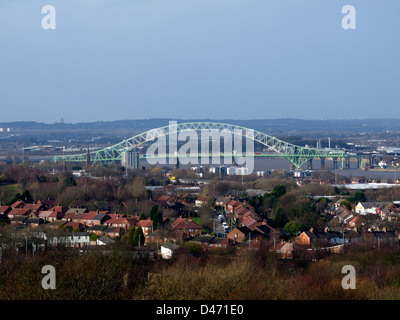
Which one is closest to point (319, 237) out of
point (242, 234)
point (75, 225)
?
point (242, 234)

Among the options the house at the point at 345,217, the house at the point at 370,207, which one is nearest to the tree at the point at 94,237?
the house at the point at 345,217

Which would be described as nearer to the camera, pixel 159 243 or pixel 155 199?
pixel 159 243

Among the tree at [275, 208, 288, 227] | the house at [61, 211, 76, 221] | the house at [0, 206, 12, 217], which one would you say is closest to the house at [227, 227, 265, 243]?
the tree at [275, 208, 288, 227]

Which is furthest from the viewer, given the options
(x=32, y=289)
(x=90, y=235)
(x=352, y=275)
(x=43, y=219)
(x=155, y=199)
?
(x=155, y=199)

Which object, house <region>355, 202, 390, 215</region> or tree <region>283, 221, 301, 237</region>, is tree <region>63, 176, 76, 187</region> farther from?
tree <region>283, 221, 301, 237</region>

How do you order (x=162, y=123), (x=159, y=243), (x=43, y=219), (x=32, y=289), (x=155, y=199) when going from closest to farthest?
(x=32, y=289), (x=159, y=243), (x=43, y=219), (x=155, y=199), (x=162, y=123)

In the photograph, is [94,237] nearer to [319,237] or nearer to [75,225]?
[75,225]

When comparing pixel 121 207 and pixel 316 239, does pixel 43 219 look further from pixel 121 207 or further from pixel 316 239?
pixel 316 239
